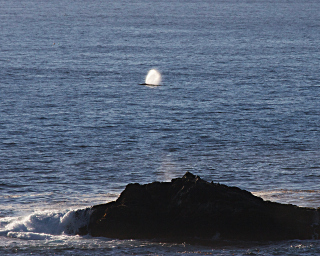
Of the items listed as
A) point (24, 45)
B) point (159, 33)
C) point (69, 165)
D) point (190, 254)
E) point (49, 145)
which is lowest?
point (190, 254)

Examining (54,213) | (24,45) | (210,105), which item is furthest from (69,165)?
(24,45)

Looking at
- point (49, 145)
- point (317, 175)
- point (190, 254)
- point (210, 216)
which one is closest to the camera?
point (190, 254)

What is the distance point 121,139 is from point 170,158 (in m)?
5.16

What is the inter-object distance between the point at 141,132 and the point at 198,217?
61.9 ft

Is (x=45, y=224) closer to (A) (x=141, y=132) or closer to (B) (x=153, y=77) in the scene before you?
(A) (x=141, y=132)

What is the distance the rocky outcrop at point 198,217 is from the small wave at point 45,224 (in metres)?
0.40

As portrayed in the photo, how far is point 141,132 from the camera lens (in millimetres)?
35406

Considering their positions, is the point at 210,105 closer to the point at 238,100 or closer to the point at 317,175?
the point at 238,100

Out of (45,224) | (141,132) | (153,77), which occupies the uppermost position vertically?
(153,77)

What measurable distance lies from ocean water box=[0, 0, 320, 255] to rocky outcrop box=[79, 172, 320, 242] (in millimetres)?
549

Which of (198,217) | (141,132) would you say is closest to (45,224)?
(198,217)

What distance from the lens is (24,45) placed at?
285 ft

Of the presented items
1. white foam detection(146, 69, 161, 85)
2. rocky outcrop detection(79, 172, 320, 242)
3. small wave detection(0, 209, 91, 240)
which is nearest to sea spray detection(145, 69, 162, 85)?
white foam detection(146, 69, 161, 85)

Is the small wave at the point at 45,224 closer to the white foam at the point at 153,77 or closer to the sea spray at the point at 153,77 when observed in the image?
the sea spray at the point at 153,77
